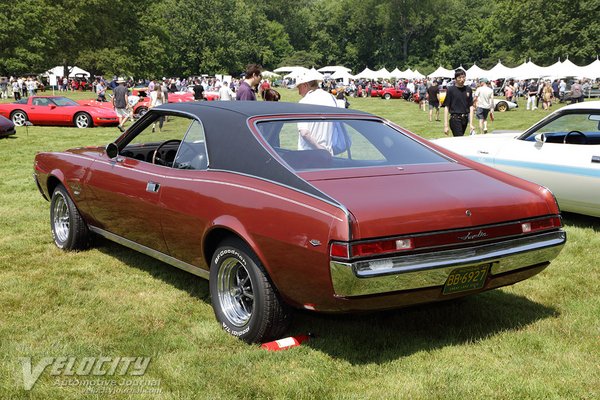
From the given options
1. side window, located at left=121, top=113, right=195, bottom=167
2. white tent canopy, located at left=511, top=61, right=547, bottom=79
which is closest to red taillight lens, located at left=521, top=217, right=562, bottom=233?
side window, located at left=121, top=113, right=195, bottom=167

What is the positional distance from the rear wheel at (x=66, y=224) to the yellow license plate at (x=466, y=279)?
3744mm

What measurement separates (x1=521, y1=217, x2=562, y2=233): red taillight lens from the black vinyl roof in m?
1.27

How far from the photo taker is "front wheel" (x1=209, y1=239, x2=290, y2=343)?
3.84m

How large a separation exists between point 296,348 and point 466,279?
43.4 inches

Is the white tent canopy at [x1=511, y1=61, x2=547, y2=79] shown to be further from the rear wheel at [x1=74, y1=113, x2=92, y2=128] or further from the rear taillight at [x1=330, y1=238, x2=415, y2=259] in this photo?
the rear taillight at [x1=330, y1=238, x2=415, y2=259]

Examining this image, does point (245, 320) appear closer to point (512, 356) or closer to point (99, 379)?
point (99, 379)

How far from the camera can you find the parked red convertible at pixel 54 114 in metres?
22.0

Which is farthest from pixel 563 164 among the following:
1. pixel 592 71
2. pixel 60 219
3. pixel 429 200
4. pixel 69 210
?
pixel 592 71

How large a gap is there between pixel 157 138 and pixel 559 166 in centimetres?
452

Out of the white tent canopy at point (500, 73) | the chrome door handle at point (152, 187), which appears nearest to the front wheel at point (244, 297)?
the chrome door handle at point (152, 187)

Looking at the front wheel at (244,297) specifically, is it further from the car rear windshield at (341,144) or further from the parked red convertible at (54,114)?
the parked red convertible at (54,114)

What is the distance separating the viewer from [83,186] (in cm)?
575

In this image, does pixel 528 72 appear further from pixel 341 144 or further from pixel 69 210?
pixel 341 144

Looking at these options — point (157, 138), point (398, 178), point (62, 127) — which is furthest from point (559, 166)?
point (62, 127)
